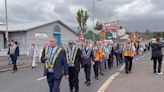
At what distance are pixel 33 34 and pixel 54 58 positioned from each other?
38.9 meters

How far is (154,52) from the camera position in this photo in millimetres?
16766

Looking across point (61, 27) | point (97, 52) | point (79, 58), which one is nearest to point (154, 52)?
point (97, 52)

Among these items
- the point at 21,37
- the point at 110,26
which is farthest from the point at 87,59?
the point at 110,26

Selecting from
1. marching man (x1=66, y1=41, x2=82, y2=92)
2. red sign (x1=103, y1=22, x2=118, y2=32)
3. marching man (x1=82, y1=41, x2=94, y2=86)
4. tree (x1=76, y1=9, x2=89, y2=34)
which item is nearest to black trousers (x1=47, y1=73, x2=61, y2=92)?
marching man (x1=66, y1=41, x2=82, y2=92)

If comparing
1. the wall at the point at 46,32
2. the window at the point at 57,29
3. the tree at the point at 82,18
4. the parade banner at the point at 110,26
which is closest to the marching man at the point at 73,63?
the wall at the point at 46,32

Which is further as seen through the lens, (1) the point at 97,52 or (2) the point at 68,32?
(2) the point at 68,32

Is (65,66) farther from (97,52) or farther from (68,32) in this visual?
(68,32)

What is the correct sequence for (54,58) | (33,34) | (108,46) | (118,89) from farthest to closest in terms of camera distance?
(33,34) < (108,46) < (118,89) < (54,58)

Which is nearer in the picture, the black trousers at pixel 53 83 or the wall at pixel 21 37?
the black trousers at pixel 53 83

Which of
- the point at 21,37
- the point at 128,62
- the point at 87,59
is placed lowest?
the point at 128,62

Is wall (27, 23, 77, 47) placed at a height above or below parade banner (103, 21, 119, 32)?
below

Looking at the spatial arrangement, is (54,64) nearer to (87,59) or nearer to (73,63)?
(73,63)

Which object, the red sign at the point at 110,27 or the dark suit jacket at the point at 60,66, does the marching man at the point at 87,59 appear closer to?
the dark suit jacket at the point at 60,66

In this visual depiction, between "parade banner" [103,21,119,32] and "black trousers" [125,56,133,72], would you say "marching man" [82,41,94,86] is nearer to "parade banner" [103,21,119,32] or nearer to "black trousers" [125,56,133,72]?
"black trousers" [125,56,133,72]
